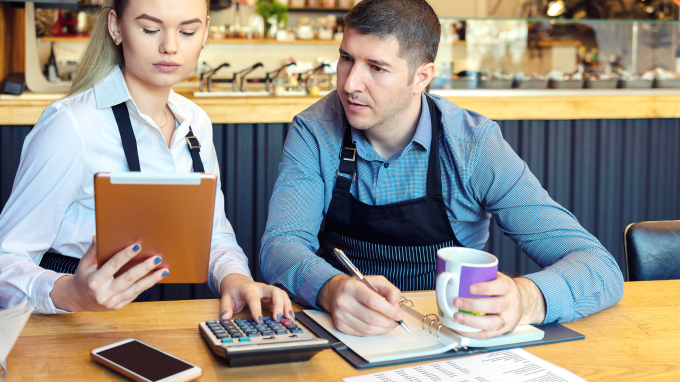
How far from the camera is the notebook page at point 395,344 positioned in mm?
831

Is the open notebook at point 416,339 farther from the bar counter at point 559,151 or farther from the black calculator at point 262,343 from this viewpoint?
the bar counter at point 559,151

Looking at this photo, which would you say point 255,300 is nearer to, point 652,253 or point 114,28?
point 114,28

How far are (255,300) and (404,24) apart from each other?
72 centimetres

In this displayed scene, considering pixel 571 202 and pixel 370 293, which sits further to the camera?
pixel 571 202

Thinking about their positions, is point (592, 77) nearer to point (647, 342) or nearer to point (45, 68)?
point (647, 342)

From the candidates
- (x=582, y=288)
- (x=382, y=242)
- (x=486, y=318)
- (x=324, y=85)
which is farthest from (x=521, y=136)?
(x=486, y=318)

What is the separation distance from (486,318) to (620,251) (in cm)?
209

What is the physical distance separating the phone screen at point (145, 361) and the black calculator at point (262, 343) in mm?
60

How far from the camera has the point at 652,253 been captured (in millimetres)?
1359

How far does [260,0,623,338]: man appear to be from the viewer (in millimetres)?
1264

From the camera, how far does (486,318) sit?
0.87 meters

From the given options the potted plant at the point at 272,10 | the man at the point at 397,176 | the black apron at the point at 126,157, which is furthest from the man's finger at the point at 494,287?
the potted plant at the point at 272,10

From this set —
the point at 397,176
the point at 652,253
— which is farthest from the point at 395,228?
the point at 652,253

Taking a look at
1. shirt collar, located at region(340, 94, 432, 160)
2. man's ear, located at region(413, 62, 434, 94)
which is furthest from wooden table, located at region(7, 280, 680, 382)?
man's ear, located at region(413, 62, 434, 94)
